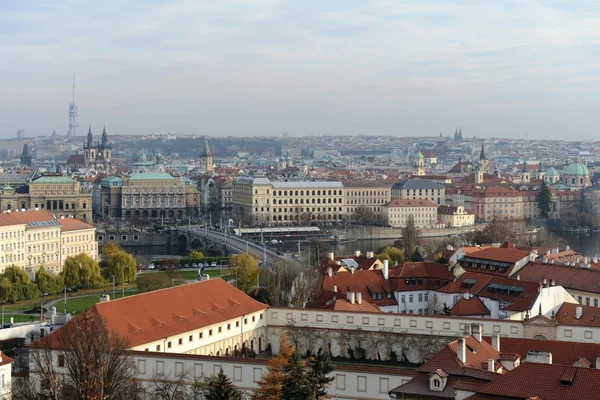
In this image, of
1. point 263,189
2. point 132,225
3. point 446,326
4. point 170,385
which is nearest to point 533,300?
point 446,326

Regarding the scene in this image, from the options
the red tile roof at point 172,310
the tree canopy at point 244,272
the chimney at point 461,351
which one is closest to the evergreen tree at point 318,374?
the chimney at point 461,351

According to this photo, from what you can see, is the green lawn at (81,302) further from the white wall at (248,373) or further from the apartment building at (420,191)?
the apartment building at (420,191)

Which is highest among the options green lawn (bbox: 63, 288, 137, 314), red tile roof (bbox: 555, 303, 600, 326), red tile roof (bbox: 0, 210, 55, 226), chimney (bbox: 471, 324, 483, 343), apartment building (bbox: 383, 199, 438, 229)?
chimney (bbox: 471, 324, 483, 343)

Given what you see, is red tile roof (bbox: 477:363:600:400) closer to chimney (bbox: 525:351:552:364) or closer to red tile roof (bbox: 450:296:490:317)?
chimney (bbox: 525:351:552:364)

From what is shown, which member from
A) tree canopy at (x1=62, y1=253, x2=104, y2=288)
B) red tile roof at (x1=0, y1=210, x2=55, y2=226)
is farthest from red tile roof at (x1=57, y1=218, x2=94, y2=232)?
tree canopy at (x1=62, y1=253, x2=104, y2=288)

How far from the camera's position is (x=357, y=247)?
279ft

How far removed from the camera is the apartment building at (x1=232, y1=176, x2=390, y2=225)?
4281 inches

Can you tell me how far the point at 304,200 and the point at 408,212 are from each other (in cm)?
1207

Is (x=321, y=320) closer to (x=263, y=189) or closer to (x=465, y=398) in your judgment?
(x=465, y=398)

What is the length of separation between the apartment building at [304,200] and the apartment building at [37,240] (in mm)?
43133

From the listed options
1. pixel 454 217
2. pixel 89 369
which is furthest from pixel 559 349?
pixel 454 217

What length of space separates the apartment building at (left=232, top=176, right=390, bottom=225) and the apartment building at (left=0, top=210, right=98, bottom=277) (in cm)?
4313

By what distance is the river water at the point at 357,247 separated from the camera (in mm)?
79188

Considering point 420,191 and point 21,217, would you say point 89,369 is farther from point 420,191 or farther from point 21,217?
point 420,191
